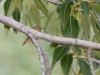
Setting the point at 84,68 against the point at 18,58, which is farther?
the point at 18,58

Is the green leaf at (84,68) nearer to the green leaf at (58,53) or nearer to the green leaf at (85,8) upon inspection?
the green leaf at (58,53)

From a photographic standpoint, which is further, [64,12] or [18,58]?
[18,58]

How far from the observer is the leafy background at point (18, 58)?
2905mm

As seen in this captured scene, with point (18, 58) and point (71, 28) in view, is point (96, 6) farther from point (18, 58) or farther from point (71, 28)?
point (18, 58)

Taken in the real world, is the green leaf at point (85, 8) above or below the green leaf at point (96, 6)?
above

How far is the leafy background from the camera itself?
290cm

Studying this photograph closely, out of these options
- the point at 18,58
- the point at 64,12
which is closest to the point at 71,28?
the point at 64,12

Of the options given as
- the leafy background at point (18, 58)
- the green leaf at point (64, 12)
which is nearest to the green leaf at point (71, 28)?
the green leaf at point (64, 12)

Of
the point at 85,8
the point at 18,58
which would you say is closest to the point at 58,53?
the point at 85,8

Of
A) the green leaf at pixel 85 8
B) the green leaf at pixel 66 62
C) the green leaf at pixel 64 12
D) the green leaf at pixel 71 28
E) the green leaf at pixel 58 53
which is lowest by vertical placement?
the green leaf at pixel 66 62

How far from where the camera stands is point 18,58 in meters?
3.07

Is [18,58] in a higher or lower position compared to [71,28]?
lower

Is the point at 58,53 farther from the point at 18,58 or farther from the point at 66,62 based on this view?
the point at 18,58

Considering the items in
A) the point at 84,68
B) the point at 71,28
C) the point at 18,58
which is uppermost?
the point at 71,28
